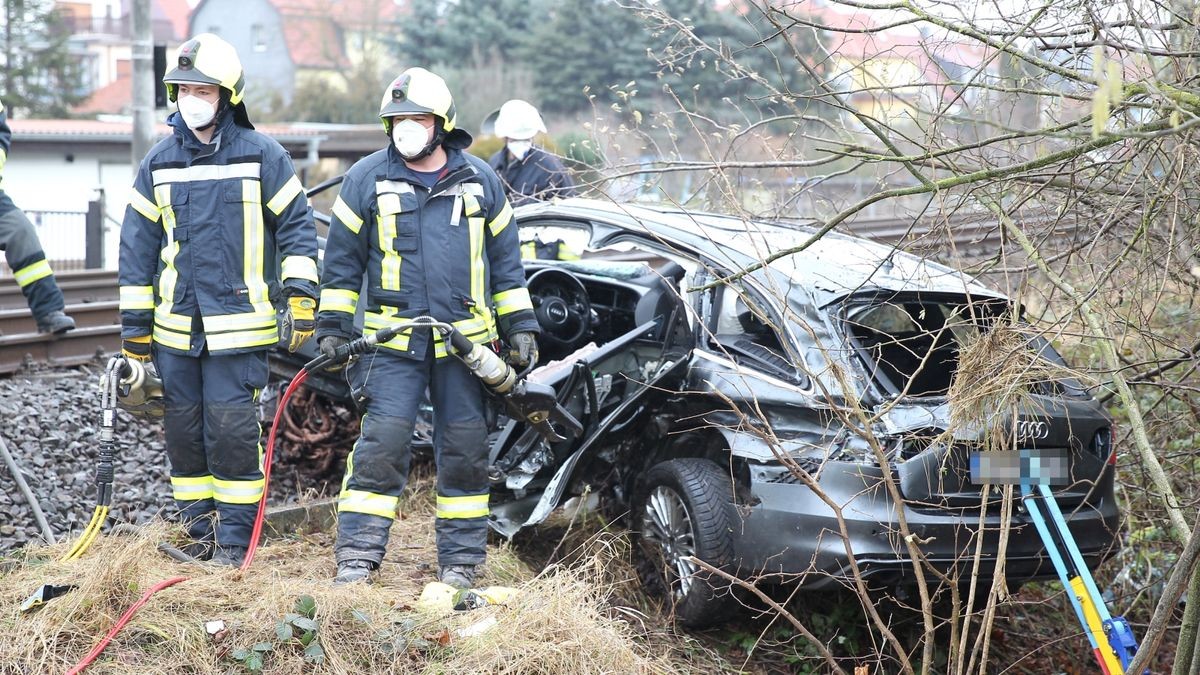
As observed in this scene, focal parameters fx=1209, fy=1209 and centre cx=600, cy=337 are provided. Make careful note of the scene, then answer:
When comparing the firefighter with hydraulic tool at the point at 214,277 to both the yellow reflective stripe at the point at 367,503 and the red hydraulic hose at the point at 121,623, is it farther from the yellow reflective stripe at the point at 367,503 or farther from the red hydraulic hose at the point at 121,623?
the red hydraulic hose at the point at 121,623

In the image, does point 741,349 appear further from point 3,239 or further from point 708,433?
point 3,239

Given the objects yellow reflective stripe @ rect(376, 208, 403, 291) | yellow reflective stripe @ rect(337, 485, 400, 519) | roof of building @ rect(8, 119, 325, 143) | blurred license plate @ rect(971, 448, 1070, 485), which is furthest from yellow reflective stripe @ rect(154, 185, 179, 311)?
roof of building @ rect(8, 119, 325, 143)

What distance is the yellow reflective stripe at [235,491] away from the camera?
200 inches

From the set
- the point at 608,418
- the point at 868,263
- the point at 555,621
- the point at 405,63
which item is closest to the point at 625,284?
the point at 608,418

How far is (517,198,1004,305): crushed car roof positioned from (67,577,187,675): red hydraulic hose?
212 cm

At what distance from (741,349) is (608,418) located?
2.13 feet

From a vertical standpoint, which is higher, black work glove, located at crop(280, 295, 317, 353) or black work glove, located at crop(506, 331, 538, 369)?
black work glove, located at crop(280, 295, 317, 353)

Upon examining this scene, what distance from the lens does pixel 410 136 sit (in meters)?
4.93

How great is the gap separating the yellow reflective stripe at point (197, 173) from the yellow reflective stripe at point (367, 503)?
140cm

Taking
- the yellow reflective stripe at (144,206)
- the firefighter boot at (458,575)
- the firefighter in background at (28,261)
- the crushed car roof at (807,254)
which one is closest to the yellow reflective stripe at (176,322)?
the yellow reflective stripe at (144,206)

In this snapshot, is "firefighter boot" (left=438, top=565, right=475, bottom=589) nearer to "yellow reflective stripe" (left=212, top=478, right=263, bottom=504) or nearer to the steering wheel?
"yellow reflective stripe" (left=212, top=478, right=263, bottom=504)

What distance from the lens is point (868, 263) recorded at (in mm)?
4938

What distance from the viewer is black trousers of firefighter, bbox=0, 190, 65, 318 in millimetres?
6207

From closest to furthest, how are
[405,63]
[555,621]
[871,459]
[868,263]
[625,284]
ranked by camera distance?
1. [555,621]
2. [871,459]
3. [868,263]
4. [625,284]
5. [405,63]
